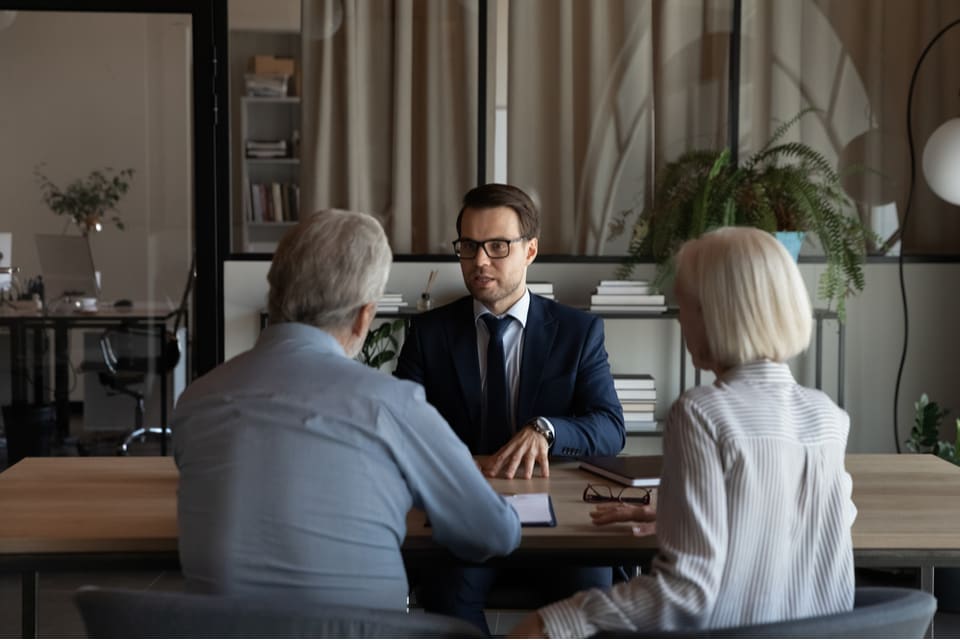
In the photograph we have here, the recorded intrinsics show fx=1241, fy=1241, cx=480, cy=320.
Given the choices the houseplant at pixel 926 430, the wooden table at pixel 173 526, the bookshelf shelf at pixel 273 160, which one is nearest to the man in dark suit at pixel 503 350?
the wooden table at pixel 173 526

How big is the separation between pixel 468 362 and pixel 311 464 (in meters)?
1.40

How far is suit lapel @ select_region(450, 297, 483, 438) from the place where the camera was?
317 centimetres

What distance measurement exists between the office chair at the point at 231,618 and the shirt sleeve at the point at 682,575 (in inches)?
11.5

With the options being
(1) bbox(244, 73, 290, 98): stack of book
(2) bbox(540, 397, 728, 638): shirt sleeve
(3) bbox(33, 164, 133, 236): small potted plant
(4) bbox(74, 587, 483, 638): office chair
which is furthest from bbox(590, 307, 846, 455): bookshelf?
(4) bbox(74, 587, 483, 638): office chair

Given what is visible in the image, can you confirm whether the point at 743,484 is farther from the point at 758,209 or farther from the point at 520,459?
the point at 758,209

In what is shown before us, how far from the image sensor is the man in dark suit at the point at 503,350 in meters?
3.17

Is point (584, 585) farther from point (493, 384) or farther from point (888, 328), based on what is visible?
point (888, 328)

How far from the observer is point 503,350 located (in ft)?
10.5

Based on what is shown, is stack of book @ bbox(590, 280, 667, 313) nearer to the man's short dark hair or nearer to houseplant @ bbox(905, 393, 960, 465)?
houseplant @ bbox(905, 393, 960, 465)

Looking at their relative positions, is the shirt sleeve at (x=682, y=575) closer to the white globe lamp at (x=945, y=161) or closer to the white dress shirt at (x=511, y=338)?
the white dress shirt at (x=511, y=338)

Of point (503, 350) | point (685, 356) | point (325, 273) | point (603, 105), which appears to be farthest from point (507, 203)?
point (603, 105)

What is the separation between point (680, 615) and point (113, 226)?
4.34 metres

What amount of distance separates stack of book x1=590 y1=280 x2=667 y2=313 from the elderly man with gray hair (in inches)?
132

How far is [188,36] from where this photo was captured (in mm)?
5492
